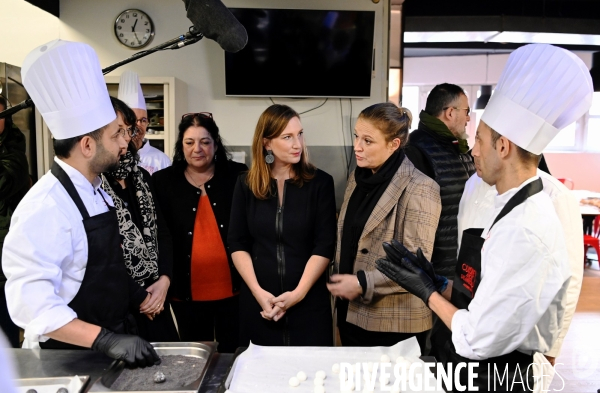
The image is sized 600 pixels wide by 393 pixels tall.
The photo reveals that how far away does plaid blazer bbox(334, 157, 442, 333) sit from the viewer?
1751 mm

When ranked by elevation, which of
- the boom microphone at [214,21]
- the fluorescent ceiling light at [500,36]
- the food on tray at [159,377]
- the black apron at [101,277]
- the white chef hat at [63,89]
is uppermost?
the fluorescent ceiling light at [500,36]

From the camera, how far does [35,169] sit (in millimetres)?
3494

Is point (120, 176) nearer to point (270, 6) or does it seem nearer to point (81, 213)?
Answer: point (81, 213)

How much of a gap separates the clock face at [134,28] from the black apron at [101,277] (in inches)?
106

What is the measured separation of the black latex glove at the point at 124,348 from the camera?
1213 mm

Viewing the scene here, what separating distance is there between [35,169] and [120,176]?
2.09m

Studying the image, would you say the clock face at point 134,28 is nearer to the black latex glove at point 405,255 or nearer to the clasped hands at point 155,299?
the clasped hands at point 155,299

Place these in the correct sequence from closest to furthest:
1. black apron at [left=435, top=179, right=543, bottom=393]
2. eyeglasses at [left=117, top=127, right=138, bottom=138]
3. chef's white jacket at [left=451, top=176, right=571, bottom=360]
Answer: chef's white jacket at [left=451, top=176, right=571, bottom=360] → black apron at [left=435, top=179, right=543, bottom=393] → eyeglasses at [left=117, top=127, right=138, bottom=138]

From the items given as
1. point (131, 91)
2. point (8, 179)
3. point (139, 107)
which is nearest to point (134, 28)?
point (131, 91)

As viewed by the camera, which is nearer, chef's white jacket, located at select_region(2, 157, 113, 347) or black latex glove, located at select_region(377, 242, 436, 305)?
chef's white jacket, located at select_region(2, 157, 113, 347)

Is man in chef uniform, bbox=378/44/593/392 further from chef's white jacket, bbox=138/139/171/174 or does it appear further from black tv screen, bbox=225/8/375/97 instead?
black tv screen, bbox=225/8/375/97

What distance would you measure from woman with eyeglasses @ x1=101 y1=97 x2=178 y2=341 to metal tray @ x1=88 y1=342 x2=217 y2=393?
1.21 feet

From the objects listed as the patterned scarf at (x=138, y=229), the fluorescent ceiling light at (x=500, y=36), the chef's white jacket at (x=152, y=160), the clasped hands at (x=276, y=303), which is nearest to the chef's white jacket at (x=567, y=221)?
the clasped hands at (x=276, y=303)

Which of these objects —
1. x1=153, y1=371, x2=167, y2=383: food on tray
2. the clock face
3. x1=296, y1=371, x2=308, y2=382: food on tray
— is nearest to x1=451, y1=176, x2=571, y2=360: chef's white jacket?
x1=296, y1=371, x2=308, y2=382: food on tray
